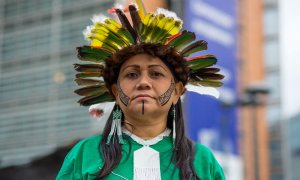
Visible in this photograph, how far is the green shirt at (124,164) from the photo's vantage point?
3.90m

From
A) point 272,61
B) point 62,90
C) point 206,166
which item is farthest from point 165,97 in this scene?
point 272,61

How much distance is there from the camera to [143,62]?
13.2 feet

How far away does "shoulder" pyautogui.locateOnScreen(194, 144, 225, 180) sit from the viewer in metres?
4.01

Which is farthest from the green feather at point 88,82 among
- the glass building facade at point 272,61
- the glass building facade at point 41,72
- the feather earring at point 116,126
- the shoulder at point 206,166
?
the glass building facade at point 272,61

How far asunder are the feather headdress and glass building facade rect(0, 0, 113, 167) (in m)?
17.1

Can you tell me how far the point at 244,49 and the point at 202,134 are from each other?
3420cm

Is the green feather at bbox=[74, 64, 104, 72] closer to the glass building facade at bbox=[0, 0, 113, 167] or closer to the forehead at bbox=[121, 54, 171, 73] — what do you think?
the forehead at bbox=[121, 54, 171, 73]

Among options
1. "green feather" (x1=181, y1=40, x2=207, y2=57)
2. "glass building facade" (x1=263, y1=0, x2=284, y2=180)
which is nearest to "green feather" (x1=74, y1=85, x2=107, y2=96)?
"green feather" (x1=181, y1=40, x2=207, y2=57)

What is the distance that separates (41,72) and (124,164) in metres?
21.2

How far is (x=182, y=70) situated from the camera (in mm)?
4180

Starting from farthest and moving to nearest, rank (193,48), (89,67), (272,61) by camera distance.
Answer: (272,61) < (89,67) < (193,48)

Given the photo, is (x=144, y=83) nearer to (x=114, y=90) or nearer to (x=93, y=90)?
(x=114, y=90)

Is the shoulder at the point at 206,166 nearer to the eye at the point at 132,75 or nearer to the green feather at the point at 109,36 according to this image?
the eye at the point at 132,75

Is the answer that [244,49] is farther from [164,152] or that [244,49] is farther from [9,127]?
[164,152]
